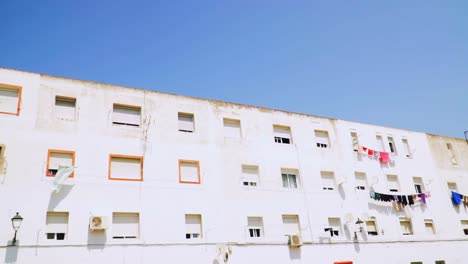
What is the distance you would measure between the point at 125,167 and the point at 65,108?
4.19 metres

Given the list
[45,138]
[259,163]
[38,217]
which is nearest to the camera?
[38,217]

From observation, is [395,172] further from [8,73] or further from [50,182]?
[8,73]

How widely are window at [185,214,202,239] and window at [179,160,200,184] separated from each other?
186 cm

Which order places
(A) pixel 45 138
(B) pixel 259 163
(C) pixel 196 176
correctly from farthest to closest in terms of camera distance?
(B) pixel 259 163
(C) pixel 196 176
(A) pixel 45 138

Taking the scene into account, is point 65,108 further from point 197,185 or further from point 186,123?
point 197,185

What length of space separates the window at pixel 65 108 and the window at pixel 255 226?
1078cm

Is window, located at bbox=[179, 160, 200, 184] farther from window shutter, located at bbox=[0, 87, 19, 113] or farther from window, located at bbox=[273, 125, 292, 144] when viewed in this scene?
window shutter, located at bbox=[0, 87, 19, 113]

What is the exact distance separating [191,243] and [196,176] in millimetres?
3625

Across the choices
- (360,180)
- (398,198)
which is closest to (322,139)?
(360,180)

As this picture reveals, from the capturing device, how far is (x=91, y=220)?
57.2ft

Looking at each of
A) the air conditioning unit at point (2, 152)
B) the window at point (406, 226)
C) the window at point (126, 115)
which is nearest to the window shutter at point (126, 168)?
the window at point (126, 115)

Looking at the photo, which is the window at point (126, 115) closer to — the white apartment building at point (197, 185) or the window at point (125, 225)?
the white apartment building at point (197, 185)

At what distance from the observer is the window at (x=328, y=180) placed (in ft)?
83.4

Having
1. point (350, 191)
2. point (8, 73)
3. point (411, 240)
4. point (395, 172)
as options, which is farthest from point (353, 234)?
point (8, 73)
